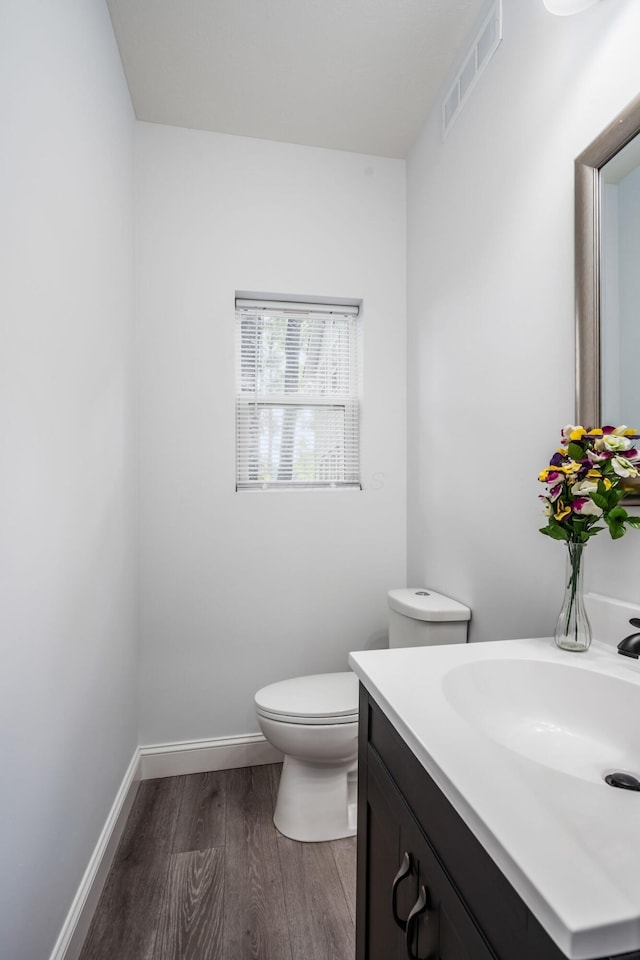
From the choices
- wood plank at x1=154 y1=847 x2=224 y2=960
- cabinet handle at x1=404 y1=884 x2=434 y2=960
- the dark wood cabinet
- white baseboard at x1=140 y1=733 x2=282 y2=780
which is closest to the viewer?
the dark wood cabinet

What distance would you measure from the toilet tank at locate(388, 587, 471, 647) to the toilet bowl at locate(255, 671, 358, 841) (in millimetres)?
287

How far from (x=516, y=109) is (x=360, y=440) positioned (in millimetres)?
1300

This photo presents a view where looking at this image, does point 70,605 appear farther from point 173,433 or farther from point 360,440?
point 360,440

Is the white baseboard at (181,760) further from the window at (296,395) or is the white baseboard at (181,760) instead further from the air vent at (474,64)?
the air vent at (474,64)

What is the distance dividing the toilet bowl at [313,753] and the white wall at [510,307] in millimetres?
550

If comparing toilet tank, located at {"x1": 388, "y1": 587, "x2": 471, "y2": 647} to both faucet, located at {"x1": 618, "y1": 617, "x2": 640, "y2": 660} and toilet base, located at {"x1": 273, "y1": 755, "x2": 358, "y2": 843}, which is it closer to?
toilet base, located at {"x1": 273, "y1": 755, "x2": 358, "y2": 843}

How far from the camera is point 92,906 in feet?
4.74

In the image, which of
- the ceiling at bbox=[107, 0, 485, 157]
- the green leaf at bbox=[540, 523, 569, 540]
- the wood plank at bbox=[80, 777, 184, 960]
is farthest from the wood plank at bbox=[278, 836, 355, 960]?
the ceiling at bbox=[107, 0, 485, 157]

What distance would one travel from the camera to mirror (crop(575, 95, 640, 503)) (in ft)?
3.46

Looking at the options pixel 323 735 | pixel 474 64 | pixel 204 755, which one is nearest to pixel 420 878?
pixel 323 735

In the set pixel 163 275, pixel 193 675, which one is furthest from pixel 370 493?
pixel 163 275

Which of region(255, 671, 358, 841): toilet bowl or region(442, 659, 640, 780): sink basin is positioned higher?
region(442, 659, 640, 780): sink basin

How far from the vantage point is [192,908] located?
1479 mm

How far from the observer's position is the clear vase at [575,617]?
106 cm
